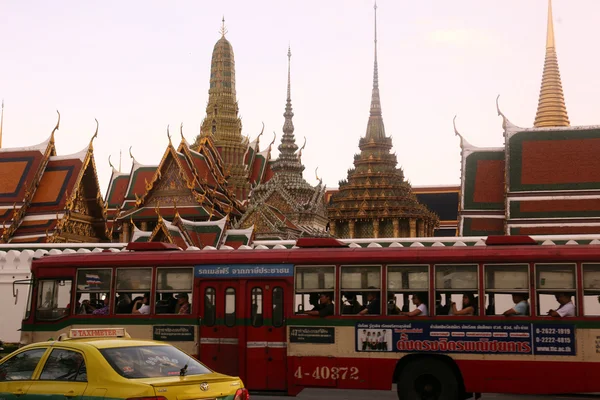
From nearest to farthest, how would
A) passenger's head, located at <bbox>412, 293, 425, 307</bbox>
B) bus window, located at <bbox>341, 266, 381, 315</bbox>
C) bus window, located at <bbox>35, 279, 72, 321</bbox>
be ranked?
passenger's head, located at <bbox>412, 293, 425, 307</bbox> < bus window, located at <bbox>341, 266, 381, 315</bbox> < bus window, located at <bbox>35, 279, 72, 321</bbox>

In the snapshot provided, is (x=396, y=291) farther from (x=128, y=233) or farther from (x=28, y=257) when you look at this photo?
(x=128, y=233)

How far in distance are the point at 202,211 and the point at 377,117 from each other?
51.8 feet

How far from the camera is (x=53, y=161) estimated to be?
4150 cm

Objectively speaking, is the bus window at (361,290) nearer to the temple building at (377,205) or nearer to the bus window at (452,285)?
the bus window at (452,285)

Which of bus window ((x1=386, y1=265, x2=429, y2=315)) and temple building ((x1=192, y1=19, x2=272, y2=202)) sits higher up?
temple building ((x1=192, y1=19, x2=272, y2=202))

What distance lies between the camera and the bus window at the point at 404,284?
13180 mm

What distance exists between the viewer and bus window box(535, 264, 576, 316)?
1259cm

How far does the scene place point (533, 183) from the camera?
34312 mm

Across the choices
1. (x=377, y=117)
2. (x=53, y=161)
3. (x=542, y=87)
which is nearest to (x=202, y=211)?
(x=53, y=161)

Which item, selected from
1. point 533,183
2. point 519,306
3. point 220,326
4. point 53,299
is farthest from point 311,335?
point 533,183

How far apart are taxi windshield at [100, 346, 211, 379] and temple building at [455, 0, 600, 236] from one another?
25.4 metres

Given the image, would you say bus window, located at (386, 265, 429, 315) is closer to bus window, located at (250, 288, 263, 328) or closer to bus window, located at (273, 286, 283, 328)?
bus window, located at (273, 286, 283, 328)

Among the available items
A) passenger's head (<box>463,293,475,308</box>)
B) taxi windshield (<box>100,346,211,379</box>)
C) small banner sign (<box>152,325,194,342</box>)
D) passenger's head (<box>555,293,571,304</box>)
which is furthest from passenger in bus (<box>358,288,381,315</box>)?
taxi windshield (<box>100,346,211,379</box>)

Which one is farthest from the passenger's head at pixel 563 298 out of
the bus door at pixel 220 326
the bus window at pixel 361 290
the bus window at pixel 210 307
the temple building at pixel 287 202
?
the temple building at pixel 287 202
